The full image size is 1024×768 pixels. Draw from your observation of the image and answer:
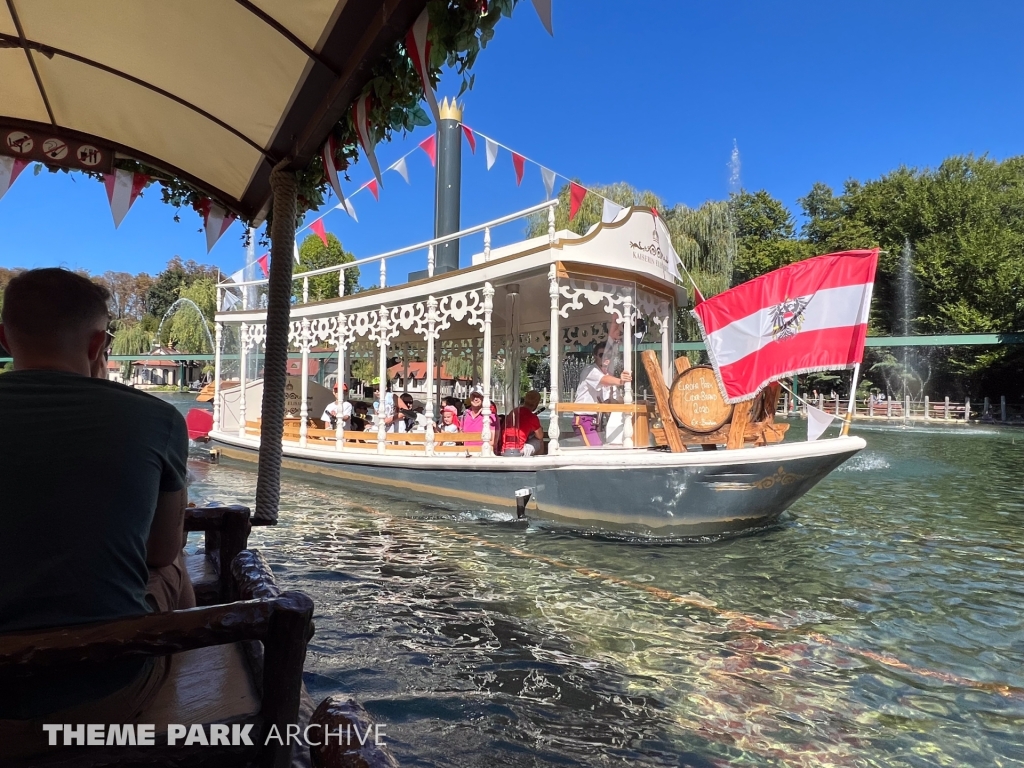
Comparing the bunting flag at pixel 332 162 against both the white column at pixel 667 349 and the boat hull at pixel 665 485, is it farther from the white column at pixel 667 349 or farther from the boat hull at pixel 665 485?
the white column at pixel 667 349

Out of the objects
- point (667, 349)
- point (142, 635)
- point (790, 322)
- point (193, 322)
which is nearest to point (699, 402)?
point (790, 322)

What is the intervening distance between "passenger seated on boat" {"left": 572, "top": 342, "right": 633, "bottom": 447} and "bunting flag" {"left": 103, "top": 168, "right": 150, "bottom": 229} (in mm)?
5923

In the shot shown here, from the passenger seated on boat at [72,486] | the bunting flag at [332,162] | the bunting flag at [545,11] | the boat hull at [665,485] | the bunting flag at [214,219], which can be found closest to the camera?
the passenger seated on boat at [72,486]

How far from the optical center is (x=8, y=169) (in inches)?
153

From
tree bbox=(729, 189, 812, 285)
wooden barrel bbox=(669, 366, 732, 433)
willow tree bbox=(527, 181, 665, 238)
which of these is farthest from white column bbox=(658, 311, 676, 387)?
tree bbox=(729, 189, 812, 285)

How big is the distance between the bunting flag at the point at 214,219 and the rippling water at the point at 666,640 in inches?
109

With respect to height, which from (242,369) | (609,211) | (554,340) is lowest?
(242,369)

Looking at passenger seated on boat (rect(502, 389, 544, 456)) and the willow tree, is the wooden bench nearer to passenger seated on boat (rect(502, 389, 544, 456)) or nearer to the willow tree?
passenger seated on boat (rect(502, 389, 544, 456))

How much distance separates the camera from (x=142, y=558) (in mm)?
1510

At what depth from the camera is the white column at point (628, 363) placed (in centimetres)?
852

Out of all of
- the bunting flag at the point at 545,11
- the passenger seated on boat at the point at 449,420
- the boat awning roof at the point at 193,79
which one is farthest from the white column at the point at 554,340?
the bunting flag at the point at 545,11

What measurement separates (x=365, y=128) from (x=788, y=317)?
5758 millimetres

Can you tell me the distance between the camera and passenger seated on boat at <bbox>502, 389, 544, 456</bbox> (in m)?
9.03

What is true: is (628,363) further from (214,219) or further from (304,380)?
(304,380)
